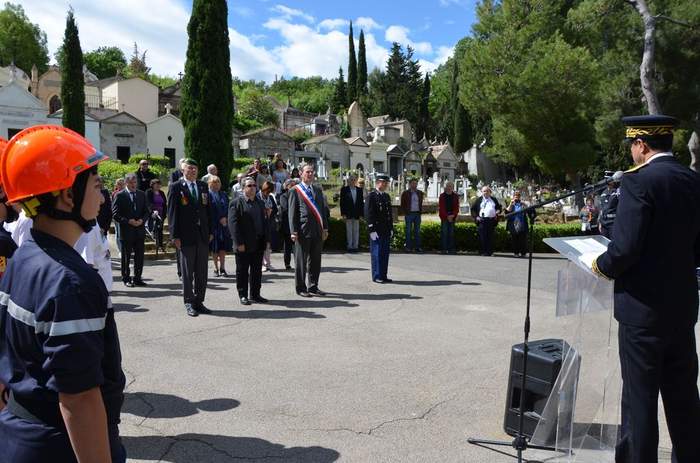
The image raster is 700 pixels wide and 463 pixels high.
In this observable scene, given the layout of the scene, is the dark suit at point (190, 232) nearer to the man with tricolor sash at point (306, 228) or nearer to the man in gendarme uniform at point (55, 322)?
the man with tricolor sash at point (306, 228)

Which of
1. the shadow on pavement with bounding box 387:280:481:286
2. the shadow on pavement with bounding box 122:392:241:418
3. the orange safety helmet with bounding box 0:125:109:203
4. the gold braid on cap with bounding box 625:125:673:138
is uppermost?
the gold braid on cap with bounding box 625:125:673:138

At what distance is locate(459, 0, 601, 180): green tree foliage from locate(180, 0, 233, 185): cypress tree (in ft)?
71.2

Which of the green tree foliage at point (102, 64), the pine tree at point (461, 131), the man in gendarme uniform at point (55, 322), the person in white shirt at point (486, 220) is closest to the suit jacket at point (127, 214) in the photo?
the man in gendarme uniform at point (55, 322)

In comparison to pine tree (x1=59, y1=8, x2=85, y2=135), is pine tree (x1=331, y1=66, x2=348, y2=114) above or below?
above

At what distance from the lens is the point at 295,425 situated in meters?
4.23

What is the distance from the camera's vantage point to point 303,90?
13862 centimetres

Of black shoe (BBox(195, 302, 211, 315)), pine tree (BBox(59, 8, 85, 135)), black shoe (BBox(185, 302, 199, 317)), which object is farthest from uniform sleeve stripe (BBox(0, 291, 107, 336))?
pine tree (BBox(59, 8, 85, 135))

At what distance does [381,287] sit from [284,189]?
4394mm

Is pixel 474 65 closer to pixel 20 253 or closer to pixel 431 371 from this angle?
pixel 431 371

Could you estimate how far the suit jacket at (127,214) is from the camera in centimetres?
1006

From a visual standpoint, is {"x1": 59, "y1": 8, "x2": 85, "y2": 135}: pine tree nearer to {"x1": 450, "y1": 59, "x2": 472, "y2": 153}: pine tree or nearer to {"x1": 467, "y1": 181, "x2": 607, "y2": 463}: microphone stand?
{"x1": 467, "y1": 181, "x2": 607, "y2": 463}: microphone stand

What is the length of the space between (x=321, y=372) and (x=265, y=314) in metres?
2.61

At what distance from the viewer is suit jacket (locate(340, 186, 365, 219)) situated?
50.1 ft

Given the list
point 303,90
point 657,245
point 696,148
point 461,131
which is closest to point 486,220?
point 657,245
